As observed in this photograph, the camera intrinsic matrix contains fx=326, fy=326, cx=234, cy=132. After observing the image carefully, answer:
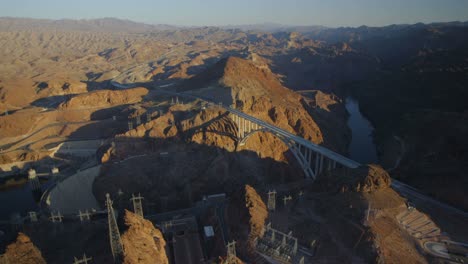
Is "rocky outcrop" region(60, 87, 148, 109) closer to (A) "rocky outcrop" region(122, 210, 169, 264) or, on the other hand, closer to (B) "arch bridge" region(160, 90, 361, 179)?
(B) "arch bridge" region(160, 90, 361, 179)

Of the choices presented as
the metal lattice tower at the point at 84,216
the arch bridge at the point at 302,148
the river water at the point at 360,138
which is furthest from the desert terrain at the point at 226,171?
the river water at the point at 360,138

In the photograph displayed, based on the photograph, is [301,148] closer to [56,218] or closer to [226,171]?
[226,171]

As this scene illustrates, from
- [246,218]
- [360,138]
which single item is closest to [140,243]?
[246,218]

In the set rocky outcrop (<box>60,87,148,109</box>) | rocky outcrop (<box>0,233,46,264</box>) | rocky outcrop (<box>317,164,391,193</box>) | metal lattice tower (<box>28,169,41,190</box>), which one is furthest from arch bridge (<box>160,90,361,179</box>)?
metal lattice tower (<box>28,169,41,190</box>)

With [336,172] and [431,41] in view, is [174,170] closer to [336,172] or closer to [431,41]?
[336,172]

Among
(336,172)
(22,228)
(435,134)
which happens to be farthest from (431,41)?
(22,228)

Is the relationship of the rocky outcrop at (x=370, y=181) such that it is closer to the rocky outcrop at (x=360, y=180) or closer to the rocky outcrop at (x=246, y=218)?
the rocky outcrop at (x=360, y=180)
